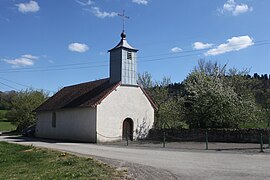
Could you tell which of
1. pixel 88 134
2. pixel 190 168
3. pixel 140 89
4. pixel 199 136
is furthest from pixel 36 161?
pixel 140 89

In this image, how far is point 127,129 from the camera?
31.1 metres

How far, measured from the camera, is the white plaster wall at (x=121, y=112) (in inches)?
1134

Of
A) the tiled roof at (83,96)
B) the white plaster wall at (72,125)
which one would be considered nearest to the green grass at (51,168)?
the white plaster wall at (72,125)

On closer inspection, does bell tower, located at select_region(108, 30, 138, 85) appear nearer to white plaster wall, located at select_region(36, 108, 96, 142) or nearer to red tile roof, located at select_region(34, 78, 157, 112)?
red tile roof, located at select_region(34, 78, 157, 112)

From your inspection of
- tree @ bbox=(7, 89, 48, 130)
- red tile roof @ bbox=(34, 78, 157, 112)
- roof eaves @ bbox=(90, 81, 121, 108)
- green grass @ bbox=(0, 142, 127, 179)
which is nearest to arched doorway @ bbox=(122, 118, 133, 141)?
red tile roof @ bbox=(34, 78, 157, 112)

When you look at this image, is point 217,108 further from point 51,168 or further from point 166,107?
point 51,168

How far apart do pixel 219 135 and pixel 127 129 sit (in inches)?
332

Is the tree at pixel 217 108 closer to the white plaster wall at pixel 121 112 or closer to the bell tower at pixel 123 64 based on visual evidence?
the white plaster wall at pixel 121 112

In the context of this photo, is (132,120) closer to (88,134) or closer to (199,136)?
(88,134)

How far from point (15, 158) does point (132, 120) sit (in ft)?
50.9

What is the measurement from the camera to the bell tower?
101ft

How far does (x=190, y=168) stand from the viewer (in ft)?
40.3

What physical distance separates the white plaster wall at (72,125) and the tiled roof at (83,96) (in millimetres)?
586

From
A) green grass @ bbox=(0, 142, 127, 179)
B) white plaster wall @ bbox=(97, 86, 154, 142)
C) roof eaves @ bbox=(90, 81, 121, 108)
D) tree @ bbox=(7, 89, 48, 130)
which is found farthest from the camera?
tree @ bbox=(7, 89, 48, 130)
